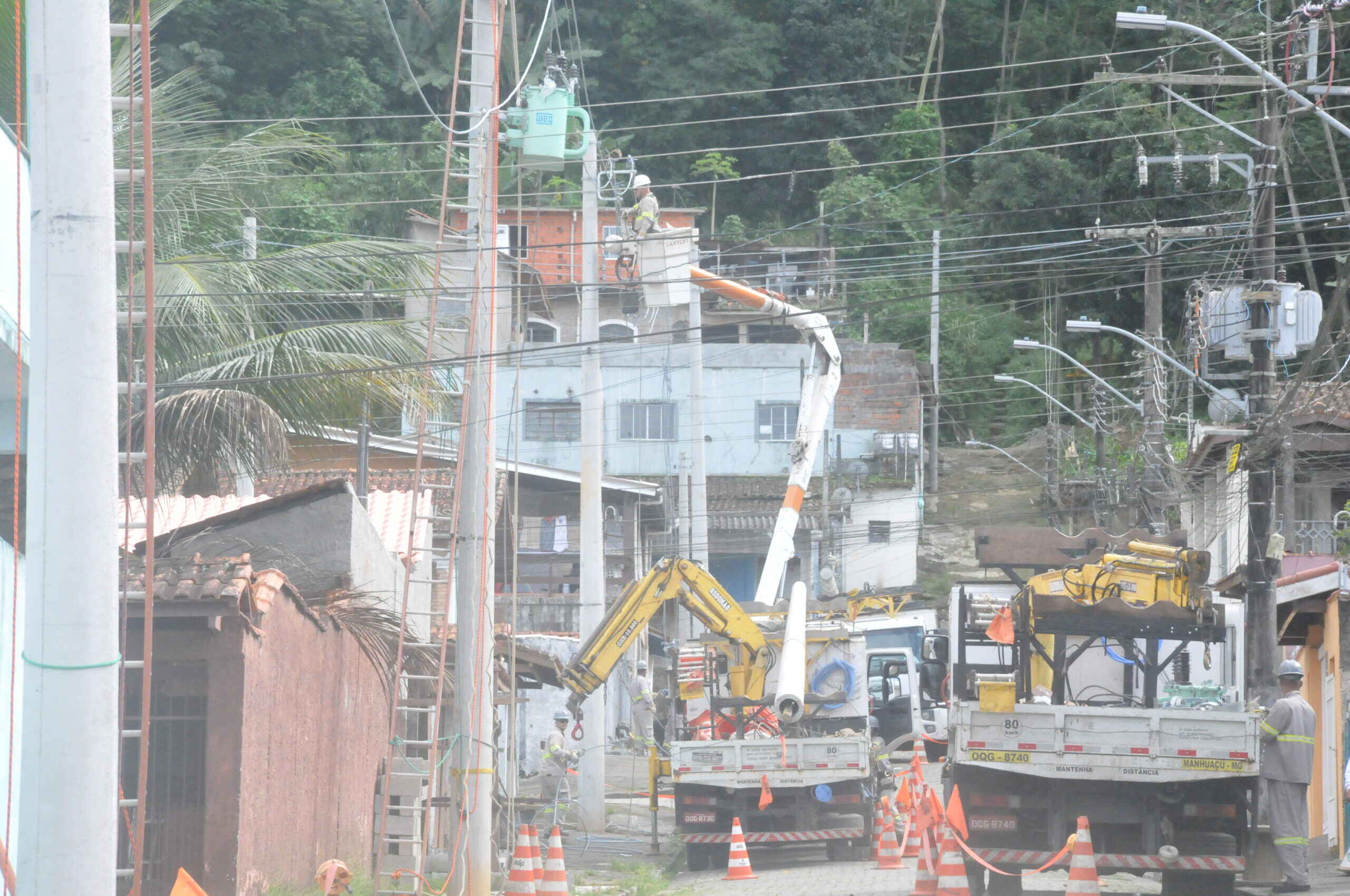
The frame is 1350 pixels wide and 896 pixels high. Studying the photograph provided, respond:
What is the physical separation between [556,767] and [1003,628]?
Answer: 11743 mm

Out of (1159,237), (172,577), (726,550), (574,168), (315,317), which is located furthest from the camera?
(574,168)

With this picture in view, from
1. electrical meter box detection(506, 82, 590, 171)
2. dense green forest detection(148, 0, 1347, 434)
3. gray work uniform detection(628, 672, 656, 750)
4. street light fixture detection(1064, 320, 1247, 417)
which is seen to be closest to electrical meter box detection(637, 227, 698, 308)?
gray work uniform detection(628, 672, 656, 750)

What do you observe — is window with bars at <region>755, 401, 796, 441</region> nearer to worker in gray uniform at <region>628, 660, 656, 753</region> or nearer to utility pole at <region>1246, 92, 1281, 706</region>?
worker in gray uniform at <region>628, 660, 656, 753</region>

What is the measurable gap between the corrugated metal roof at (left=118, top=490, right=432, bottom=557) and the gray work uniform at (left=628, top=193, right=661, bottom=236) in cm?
490

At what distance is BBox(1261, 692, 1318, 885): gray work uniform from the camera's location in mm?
12578

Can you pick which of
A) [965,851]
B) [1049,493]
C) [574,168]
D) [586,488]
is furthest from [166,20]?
[965,851]

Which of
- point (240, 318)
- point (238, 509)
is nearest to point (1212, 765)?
point (238, 509)

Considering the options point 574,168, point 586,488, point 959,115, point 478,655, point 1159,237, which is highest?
point 959,115

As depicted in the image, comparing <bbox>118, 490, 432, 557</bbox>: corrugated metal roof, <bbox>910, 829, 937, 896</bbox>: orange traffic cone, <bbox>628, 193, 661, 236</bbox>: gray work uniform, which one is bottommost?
<bbox>910, 829, 937, 896</bbox>: orange traffic cone

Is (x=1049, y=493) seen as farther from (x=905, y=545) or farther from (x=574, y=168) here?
(x=574, y=168)

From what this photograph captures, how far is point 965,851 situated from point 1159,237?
51.1 ft

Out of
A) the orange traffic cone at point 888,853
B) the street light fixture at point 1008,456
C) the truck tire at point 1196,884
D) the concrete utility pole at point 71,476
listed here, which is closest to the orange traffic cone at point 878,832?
the orange traffic cone at point 888,853

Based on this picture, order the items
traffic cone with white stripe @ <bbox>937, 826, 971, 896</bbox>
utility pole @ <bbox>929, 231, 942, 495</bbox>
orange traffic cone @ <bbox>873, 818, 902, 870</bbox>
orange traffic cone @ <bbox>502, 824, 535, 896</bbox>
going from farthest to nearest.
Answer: utility pole @ <bbox>929, 231, 942, 495</bbox> → orange traffic cone @ <bbox>873, 818, 902, 870</bbox> → traffic cone with white stripe @ <bbox>937, 826, 971, 896</bbox> → orange traffic cone @ <bbox>502, 824, 535, 896</bbox>

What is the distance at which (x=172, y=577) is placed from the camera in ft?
38.0
